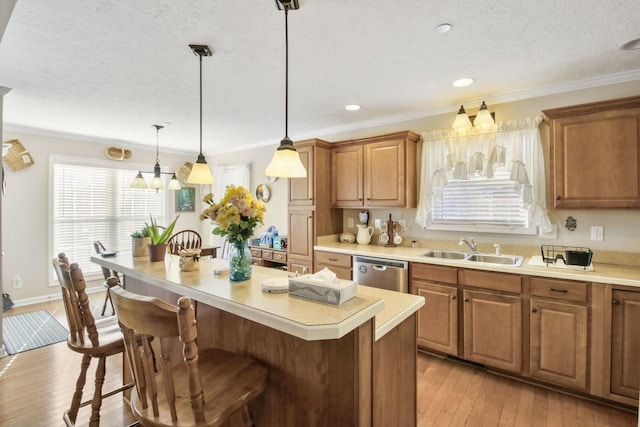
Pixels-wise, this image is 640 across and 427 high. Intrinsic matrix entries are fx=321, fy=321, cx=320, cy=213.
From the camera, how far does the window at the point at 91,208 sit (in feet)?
15.1

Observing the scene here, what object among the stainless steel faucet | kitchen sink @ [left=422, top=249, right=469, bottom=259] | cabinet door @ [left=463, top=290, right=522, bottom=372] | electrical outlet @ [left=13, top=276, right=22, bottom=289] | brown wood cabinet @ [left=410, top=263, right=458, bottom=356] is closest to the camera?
cabinet door @ [left=463, top=290, right=522, bottom=372]

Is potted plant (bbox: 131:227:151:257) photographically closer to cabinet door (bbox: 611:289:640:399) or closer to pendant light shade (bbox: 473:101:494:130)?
pendant light shade (bbox: 473:101:494:130)

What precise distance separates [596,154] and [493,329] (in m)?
1.53

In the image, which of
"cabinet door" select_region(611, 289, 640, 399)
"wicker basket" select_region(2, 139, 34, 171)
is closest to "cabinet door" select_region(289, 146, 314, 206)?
"cabinet door" select_region(611, 289, 640, 399)

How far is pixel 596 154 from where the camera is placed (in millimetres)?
2389

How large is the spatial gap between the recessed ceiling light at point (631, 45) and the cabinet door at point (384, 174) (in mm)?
1718

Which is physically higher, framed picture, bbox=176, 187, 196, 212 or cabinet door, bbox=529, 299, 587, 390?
framed picture, bbox=176, 187, 196, 212

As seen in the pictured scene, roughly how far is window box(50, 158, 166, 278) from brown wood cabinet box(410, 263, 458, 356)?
4698 mm

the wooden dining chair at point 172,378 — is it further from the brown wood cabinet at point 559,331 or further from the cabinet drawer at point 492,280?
the brown wood cabinet at point 559,331

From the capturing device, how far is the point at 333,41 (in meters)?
2.05

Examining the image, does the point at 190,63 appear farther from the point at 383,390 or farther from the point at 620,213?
the point at 620,213

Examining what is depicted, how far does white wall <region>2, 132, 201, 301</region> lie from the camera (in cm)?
415

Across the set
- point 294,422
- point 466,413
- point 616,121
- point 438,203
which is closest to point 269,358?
point 294,422

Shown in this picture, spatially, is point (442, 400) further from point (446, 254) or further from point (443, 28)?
point (443, 28)
